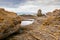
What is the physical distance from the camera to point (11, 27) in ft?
19.9

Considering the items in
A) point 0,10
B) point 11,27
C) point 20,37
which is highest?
point 0,10

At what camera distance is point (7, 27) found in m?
5.79

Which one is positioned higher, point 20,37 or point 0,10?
point 0,10

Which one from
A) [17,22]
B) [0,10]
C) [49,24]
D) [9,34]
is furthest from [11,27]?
[49,24]

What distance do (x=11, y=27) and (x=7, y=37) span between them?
0.46 metres

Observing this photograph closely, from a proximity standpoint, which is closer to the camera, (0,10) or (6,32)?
(6,32)

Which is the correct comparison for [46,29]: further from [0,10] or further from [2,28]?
[0,10]

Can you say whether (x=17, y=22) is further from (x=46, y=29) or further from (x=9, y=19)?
(x=46, y=29)

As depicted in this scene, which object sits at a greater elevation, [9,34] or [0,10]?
[0,10]

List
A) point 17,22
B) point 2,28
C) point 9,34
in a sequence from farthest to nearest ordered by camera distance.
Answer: point 17,22 < point 9,34 < point 2,28

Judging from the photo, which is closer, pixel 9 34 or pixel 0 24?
pixel 0 24

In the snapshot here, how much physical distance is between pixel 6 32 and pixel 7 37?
17.1 inches

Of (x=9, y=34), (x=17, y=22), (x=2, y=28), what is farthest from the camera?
(x=17, y=22)

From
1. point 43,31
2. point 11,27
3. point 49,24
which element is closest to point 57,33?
point 43,31
